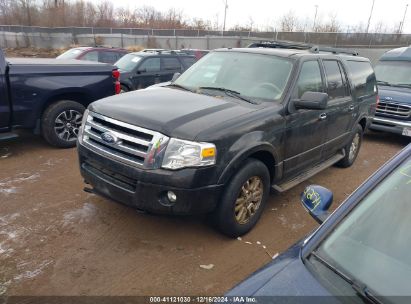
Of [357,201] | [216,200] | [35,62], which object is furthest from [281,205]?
[35,62]

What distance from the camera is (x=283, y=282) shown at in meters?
1.64

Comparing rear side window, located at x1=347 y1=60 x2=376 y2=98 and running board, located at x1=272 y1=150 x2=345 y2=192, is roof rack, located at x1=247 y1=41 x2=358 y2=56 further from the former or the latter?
running board, located at x1=272 y1=150 x2=345 y2=192

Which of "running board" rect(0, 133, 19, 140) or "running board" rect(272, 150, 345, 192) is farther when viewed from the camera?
"running board" rect(0, 133, 19, 140)

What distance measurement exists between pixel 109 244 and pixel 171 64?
8.80 meters

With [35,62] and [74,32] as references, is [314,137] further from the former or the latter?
[74,32]

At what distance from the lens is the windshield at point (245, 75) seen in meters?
4.12

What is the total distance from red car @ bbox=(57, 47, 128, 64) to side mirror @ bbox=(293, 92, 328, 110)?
9.42 m

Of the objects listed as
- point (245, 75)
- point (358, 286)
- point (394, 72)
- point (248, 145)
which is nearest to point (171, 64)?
point (394, 72)

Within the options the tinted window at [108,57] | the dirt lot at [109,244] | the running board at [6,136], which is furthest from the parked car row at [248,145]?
the tinted window at [108,57]

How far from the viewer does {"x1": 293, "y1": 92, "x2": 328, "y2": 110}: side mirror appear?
12.5 ft

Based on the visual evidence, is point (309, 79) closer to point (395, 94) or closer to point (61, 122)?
point (61, 122)

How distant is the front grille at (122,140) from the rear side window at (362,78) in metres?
3.80

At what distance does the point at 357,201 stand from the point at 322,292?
57 cm

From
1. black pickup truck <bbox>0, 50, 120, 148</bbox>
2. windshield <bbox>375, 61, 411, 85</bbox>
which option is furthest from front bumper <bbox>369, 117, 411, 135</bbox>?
black pickup truck <bbox>0, 50, 120, 148</bbox>
